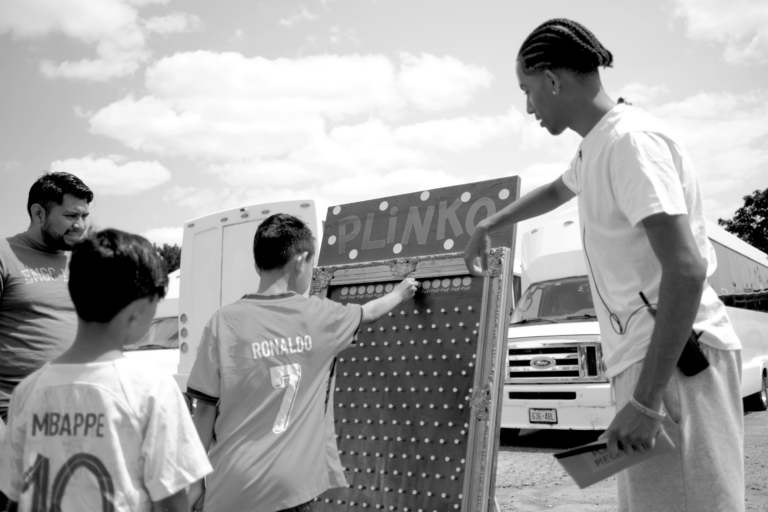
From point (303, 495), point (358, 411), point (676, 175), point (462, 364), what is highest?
point (676, 175)

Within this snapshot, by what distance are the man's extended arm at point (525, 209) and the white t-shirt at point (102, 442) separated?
5.73ft

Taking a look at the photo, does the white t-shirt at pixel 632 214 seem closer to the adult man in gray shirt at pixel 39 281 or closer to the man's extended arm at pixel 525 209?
the man's extended arm at pixel 525 209

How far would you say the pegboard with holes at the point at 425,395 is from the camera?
11.3ft

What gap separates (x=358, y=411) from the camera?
13.1 ft

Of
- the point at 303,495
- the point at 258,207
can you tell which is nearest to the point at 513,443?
the point at 258,207

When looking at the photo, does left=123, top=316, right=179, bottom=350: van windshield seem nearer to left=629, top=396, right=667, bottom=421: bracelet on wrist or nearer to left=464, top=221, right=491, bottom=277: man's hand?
left=464, top=221, right=491, bottom=277: man's hand

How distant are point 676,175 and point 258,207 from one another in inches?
281

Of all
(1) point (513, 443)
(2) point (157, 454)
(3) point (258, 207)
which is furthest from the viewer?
(1) point (513, 443)

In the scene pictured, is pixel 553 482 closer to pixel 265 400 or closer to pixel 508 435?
pixel 508 435

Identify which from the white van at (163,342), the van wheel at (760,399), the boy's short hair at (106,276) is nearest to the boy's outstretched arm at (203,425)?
the boy's short hair at (106,276)

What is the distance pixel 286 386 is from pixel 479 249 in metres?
1.20

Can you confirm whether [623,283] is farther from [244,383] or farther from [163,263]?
[244,383]

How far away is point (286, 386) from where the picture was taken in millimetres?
2699

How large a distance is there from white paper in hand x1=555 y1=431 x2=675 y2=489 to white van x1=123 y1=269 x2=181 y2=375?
27.5 ft
